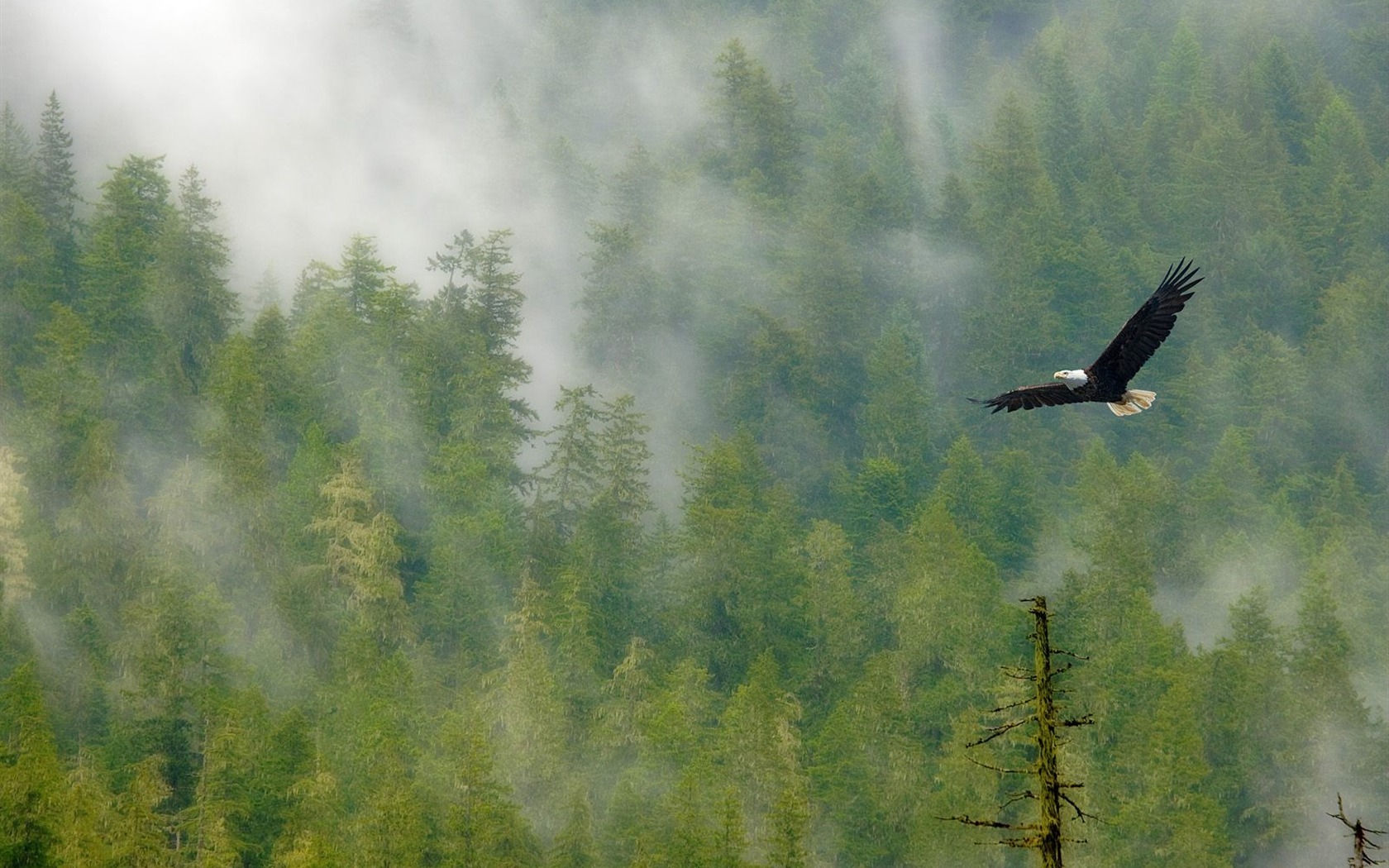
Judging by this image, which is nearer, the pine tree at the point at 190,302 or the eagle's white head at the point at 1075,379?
the eagle's white head at the point at 1075,379

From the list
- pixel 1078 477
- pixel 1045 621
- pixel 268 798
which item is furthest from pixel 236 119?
pixel 1045 621

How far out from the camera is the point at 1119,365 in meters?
29.7

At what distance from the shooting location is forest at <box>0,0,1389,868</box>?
62125mm

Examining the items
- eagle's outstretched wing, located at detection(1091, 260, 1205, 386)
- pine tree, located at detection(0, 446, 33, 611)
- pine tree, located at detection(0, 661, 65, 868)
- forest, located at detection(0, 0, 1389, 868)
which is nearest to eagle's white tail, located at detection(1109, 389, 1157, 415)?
eagle's outstretched wing, located at detection(1091, 260, 1205, 386)

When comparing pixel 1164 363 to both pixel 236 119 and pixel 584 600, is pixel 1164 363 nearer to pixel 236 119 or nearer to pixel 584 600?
pixel 584 600

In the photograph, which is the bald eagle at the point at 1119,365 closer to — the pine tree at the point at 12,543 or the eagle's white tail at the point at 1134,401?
the eagle's white tail at the point at 1134,401

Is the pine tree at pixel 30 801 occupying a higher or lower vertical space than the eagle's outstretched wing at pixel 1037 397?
lower

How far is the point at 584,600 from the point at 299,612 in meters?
10.2

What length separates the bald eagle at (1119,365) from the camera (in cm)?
2862

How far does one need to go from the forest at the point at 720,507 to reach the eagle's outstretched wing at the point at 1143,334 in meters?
18.1

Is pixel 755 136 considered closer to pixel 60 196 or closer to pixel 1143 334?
pixel 60 196

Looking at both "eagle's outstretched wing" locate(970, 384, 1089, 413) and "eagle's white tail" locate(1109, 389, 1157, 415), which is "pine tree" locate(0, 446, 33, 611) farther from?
"eagle's outstretched wing" locate(970, 384, 1089, 413)

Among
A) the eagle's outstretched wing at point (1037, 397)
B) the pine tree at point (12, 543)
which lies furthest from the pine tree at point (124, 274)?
the eagle's outstretched wing at point (1037, 397)

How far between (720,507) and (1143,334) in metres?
50.3
